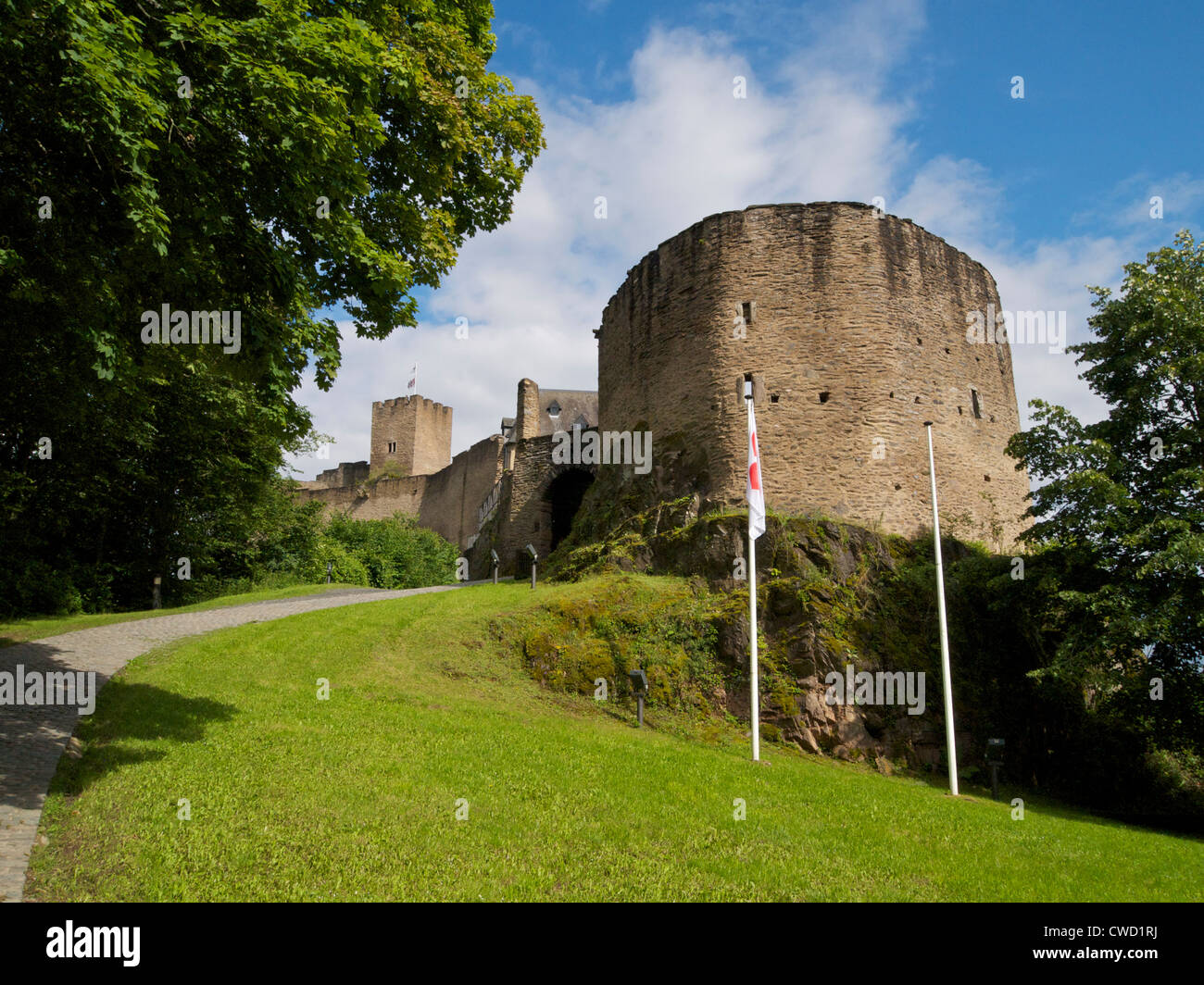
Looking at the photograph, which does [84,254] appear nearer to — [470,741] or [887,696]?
[470,741]

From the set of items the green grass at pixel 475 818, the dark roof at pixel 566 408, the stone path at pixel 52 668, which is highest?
the dark roof at pixel 566 408

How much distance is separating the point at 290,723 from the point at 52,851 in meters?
4.16

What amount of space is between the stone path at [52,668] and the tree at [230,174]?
3671 millimetres

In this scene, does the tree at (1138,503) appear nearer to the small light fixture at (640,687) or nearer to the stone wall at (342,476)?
the small light fixture at (640,687)

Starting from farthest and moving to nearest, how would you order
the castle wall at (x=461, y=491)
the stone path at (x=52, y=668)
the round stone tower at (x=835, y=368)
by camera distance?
the castle wall at (x=461, y=491) < the round stone tower at (x=835, y=368) < the stone path at (x=52, y=668)

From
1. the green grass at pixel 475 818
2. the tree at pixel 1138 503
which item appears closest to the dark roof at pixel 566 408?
the tree at pixel 1138 503

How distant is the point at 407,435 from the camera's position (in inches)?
2376

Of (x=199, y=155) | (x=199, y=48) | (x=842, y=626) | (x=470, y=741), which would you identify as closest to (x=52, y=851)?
(x=470, y=741)

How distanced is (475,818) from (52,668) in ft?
26.7

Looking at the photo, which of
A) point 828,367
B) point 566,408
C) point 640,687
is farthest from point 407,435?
point 640,687

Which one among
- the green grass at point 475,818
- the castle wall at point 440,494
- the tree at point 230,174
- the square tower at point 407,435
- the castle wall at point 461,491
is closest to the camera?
the green grass at point 475,818

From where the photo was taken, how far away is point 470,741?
10320 millimetres

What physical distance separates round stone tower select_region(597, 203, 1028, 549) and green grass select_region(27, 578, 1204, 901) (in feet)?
28.2

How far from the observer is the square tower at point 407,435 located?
197 ft
